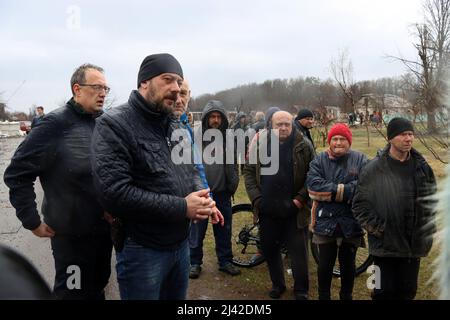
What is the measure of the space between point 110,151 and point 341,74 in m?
17.8

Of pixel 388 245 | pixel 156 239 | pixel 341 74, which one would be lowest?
pixel 388 245

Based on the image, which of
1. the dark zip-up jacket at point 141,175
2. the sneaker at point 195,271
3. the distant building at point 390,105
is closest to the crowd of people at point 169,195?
the dark zip-up jacket at point 141,175

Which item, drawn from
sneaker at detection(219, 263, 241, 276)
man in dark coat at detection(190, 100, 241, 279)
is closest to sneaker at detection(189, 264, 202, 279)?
man in dark coat at detection(190, 100, 241, 279)

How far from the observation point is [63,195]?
248 centimetres

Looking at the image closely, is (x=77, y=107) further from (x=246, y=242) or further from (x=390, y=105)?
(x=390, y=105)

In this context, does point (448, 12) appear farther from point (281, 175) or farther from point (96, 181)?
point (96, 181)

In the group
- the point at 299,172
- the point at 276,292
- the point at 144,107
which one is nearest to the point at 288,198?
the point at 299,172

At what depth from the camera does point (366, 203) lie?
117 inches

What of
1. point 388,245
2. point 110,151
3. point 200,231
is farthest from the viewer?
point 200,231

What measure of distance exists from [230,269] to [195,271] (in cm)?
43

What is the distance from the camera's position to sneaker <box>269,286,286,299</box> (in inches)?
147
